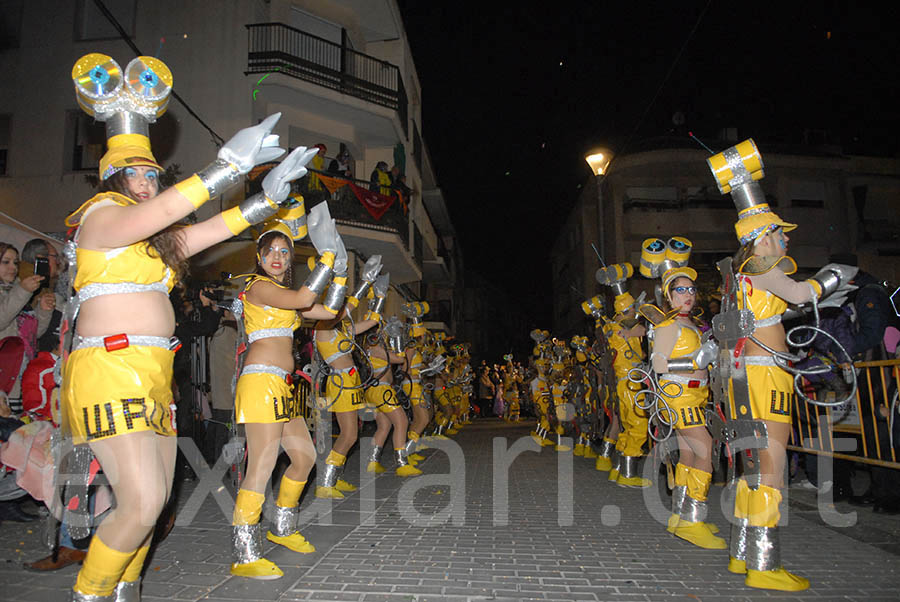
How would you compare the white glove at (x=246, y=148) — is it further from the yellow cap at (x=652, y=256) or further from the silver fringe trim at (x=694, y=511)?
the yellow cap at (x=652, y=256)

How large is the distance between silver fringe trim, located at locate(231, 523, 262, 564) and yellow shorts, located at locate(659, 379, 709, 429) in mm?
3204

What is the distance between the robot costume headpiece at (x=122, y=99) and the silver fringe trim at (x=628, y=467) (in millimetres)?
6499

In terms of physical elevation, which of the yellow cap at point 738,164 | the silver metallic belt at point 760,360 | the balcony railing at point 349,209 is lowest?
the silver metallic belt at point 760,360

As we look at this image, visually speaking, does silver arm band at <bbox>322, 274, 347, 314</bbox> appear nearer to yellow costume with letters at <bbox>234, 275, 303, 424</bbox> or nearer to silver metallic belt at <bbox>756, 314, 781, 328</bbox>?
yellow costume with letters at <bbox>234, 275, 303, 424</bbox>

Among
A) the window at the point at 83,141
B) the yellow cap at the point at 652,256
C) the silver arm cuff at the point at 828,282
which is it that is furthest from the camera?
the window at the point at 83,141

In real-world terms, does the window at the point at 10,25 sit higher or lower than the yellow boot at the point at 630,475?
higher

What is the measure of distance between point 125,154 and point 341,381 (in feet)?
14.0

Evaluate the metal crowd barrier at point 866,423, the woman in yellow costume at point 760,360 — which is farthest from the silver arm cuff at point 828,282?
the metal crowd barrier at point 866,423

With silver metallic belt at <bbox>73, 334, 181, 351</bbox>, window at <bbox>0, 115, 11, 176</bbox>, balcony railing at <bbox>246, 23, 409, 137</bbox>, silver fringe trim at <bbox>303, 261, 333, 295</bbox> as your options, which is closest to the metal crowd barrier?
silver fringe trim at <bbox>303, 261, 333, 295</bbox>

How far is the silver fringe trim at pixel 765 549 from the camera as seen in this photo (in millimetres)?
3473

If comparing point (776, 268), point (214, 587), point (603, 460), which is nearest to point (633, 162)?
point (603, 460)

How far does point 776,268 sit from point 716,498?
365 centimetres

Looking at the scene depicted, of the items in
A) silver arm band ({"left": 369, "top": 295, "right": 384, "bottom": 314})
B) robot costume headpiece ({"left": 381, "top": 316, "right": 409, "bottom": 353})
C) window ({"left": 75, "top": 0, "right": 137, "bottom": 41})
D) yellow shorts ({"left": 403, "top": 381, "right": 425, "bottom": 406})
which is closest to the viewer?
silver arm band ({"left": 369, "top": 295, "right": 384, "bottom": 314})

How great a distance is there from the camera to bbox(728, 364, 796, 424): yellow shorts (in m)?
3.60
